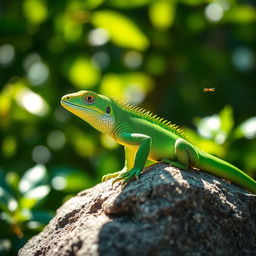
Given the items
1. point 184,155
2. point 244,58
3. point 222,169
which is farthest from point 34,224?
point 244,58

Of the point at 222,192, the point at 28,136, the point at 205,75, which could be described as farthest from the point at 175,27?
the point at 222,192

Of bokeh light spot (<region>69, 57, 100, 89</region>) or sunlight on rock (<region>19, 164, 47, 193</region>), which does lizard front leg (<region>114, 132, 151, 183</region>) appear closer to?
sunlight on rock (<region>19, 164, 47, 193</region>)

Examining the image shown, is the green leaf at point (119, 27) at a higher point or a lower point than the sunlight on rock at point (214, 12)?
higher

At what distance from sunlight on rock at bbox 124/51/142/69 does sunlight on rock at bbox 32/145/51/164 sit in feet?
8.01

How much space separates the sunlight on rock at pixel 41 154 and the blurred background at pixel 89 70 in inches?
0.7

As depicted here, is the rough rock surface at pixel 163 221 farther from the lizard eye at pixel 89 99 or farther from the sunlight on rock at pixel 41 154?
the sunlight on rock at pixel 41 154

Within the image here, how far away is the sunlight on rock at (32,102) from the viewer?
335 inches

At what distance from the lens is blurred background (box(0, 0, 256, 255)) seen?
849cm

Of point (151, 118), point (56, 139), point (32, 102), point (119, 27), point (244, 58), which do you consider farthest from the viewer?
point (244, 58)

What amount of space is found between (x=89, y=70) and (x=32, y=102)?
1.24 metres

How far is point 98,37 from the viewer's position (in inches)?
364

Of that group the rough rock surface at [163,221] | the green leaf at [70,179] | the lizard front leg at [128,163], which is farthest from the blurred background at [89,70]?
the rough rock surface at [163,221]

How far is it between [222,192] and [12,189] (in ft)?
9.45

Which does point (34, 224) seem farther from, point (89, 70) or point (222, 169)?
point (89, 70)
